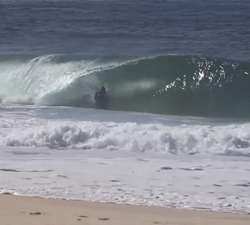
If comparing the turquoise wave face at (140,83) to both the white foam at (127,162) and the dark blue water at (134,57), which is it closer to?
the dark blue water at (134,57)

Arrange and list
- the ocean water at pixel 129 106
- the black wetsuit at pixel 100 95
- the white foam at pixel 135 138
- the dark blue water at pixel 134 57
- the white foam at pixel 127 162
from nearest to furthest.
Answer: the white foam at pixel 127 162 → the ocean water at pixel 129 106 → the white foam at pixel 135 138 → the dark blue water at pixel 134 57 → the black wetsuit at pixel 100 95

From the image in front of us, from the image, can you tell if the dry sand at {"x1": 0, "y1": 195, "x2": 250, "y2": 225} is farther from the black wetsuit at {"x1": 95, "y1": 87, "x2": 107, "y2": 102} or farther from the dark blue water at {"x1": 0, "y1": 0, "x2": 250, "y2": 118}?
the black wetsuit at {"x1": 95, "y1": 87, "x2": 107, "y2": 102}

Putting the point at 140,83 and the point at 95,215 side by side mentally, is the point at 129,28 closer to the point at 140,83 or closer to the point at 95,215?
the point at 140,83

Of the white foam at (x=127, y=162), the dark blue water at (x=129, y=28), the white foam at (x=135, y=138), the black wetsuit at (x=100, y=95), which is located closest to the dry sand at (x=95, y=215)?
the white foam at (x=127, y=162)

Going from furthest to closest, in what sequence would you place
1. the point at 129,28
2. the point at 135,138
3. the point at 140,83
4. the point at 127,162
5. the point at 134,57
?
the point at 129,28
the point at 134,57
the point at 140,83
the point at 135,138
the point at 127,162

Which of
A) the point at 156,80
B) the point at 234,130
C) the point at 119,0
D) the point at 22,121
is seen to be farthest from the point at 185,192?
the point at 119,0

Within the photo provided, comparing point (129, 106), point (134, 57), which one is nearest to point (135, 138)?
point (129, 106)

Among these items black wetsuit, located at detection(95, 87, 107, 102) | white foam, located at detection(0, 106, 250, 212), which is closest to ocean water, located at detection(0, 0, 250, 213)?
white foam, located at detection(0, 106, 250, 212)
